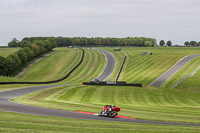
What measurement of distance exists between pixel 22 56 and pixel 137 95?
309 ft

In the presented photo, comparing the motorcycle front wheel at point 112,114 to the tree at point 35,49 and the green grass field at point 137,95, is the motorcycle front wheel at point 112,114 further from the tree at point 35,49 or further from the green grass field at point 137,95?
the tree at point 35,49

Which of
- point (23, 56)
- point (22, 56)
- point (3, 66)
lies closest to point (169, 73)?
point (3, 66)

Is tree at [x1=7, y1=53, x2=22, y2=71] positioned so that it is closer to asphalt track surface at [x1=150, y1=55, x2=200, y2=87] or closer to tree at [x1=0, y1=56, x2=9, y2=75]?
tree at [x1=0, y1=56, x2=9, y2=75]

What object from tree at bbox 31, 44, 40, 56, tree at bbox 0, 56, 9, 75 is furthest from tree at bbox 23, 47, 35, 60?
tree at bbox 0, 56, 9, 75

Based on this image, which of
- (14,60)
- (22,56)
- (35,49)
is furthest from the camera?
(35,49)

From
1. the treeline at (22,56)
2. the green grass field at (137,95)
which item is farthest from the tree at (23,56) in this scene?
the green grass field at (137,95)

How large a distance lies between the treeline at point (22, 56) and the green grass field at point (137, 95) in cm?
870

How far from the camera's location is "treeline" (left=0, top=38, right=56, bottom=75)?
398 ft

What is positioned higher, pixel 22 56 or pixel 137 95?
pixel 22 56

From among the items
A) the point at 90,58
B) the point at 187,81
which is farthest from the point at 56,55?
the point at 187,81

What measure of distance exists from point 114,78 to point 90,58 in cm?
4626

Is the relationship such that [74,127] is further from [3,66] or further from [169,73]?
[3,66]

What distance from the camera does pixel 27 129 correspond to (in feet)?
67.7

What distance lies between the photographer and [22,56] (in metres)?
143
